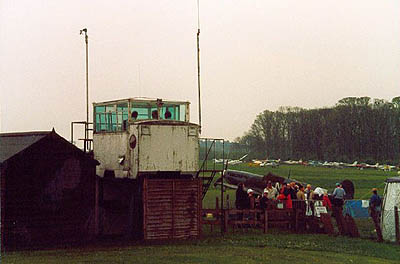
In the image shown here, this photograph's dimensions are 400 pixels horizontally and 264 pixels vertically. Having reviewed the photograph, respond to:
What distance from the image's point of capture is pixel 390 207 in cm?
2762

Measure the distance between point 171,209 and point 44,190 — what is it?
490 cm

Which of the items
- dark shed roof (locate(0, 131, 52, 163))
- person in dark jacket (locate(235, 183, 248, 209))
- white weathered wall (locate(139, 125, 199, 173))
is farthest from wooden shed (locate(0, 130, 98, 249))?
person in dark jacket (locate(235, 183, 248, 209))

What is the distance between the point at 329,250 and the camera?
77.5ft

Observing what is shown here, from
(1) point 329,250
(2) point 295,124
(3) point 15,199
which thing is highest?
(2) point 295,124

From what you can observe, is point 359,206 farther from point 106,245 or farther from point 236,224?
point 106,245

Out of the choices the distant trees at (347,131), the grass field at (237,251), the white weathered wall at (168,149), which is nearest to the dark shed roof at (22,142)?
the white weathered wall at (168,149)

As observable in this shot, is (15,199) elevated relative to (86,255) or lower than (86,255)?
elevated

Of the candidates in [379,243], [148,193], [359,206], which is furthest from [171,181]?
[359,206]

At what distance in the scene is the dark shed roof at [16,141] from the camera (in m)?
25.4

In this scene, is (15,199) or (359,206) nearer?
(15,199)

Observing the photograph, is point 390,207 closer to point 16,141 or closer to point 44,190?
point 44,190

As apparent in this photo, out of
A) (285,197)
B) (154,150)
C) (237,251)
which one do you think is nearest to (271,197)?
(285,197)

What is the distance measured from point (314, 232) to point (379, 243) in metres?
4.20

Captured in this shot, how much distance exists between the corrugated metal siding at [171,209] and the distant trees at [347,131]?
4039 inches
